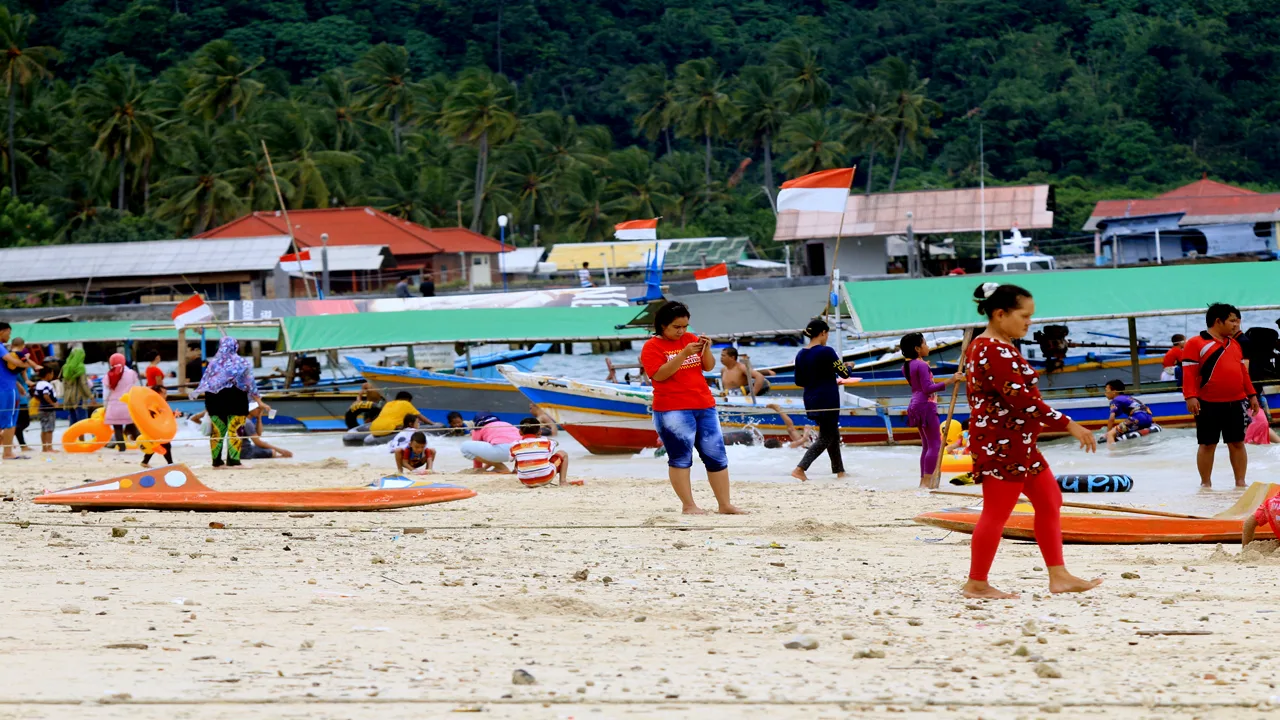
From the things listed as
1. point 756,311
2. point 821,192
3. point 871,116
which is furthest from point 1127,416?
point 871,116

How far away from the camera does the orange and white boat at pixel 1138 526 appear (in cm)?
817

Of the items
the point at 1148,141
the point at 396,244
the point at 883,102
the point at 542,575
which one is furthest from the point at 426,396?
the point at 1148,141

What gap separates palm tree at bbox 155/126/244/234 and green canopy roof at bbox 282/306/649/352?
143 feet

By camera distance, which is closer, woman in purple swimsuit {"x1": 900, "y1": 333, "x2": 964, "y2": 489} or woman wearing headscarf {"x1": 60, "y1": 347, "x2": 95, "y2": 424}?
woman in purple swimsuit {"x1": 900, "y1": 333, "x2": 964, "y2": 489}

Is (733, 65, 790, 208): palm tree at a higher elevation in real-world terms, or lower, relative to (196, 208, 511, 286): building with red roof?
higher

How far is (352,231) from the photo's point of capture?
208 ft

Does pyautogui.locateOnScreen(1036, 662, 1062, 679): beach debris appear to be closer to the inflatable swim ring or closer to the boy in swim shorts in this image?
the boy in swim shorts

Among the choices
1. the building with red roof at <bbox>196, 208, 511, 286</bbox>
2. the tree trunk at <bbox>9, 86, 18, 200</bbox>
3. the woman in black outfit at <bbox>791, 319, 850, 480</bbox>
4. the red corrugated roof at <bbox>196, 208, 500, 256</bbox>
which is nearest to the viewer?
the woman in black outfit at <bbox>791, 319, 850, 480</bbox>

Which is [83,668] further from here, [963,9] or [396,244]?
[963,9]

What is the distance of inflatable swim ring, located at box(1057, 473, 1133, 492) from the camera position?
1219 centimetres

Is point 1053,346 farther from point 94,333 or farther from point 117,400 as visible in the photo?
point 94,333

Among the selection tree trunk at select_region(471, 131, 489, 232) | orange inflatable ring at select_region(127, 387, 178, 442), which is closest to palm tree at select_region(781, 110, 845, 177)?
tree trunk at select_region(471, 131, 489, 232)

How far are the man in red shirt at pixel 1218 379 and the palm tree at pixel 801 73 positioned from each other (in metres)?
77.1

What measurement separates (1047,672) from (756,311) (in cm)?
1891
